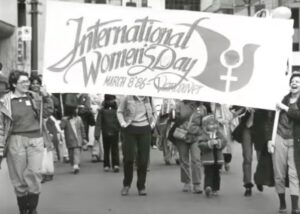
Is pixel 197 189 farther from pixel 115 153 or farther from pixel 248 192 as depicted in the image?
pixel 115 153

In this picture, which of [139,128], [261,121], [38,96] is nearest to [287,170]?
[261,121]

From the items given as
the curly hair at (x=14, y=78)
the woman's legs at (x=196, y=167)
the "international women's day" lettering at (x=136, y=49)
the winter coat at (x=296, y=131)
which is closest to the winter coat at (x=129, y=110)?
the woman's legs at (x=196, y=167)

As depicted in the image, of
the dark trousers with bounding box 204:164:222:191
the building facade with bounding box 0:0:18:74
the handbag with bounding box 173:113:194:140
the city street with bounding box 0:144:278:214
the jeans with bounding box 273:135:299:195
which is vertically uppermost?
the building facade with bounding box 0:0:18:74

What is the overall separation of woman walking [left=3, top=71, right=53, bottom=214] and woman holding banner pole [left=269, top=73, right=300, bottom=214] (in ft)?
9.51

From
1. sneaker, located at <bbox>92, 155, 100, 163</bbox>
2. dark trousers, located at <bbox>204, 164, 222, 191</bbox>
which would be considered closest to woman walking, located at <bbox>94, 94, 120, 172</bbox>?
sneaker, located at <bbox>92, 155, 100, 163</bbox>

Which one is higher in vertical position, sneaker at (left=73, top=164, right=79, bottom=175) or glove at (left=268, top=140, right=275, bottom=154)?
glove at (left=268, top=140, right=275, bottom=154)

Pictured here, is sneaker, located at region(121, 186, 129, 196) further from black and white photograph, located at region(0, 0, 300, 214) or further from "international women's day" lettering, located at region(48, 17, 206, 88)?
"international women's day" lettering, located at region(48, 17, 206, 88)

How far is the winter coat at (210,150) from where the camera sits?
1091 cm

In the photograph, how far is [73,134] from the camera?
1435cm

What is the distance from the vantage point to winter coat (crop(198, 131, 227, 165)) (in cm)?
1091

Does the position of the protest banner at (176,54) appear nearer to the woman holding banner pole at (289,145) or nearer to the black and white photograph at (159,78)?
the black and white photograph at (159,78)

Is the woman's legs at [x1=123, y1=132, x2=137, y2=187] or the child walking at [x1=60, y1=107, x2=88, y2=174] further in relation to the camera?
the child walking at [x1=60, y1=107, x2=88, y2=174]

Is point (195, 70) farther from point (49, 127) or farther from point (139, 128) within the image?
point (49, 127)

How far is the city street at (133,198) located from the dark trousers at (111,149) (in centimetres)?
59
